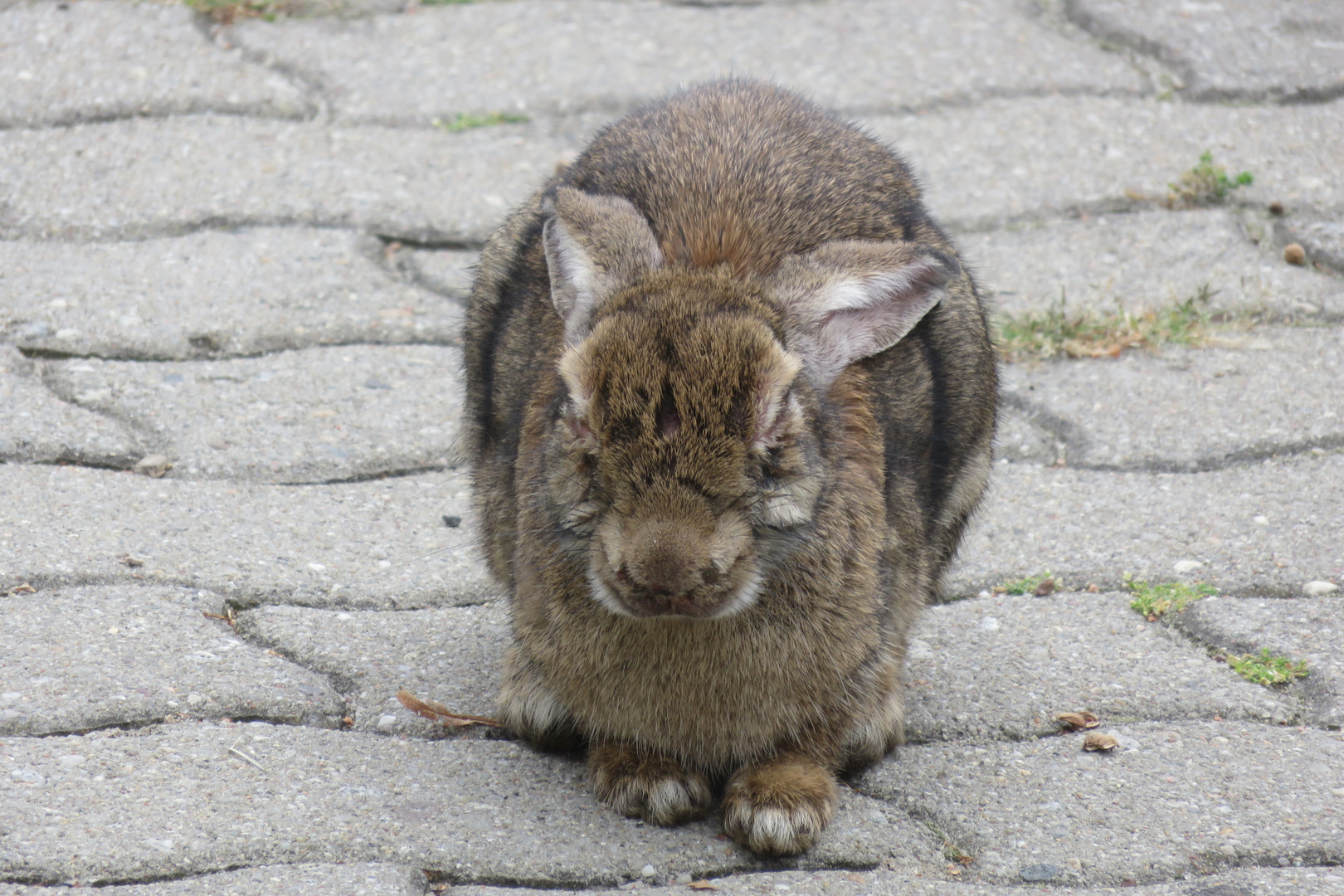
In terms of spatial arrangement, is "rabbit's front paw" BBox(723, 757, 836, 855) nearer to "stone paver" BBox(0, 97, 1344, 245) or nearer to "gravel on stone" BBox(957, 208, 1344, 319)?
"gravel on stone" BBox(957, 208, 1344, 319)

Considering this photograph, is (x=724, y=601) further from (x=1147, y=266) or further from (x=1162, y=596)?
(x=1147, y=266)

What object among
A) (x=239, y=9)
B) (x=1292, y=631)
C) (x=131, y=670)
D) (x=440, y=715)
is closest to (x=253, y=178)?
(x=239, y=9)

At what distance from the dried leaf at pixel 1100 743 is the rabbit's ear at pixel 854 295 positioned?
39.6 inches

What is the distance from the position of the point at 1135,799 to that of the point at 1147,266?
3.03m

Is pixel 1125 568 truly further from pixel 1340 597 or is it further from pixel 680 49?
pixel 680 49

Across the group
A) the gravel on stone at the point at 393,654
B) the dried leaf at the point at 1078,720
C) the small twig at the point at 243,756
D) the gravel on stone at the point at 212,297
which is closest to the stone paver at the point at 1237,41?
the gravel on stone at the point at 212,297

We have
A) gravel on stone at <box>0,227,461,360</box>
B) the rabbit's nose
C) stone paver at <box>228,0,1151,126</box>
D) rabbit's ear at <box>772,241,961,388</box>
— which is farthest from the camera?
stone paver at <box>228,0,1151,126</box>

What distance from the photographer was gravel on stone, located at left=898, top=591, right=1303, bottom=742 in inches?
133

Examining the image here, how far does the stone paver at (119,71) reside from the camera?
19.5ft

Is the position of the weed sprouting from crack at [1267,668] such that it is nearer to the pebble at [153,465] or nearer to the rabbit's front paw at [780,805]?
the rabbit's front paw at [780,805]

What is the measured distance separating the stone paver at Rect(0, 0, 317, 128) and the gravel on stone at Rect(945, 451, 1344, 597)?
3.56 m

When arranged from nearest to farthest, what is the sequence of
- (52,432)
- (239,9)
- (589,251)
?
(589,251)
(52,432)
(239,9)

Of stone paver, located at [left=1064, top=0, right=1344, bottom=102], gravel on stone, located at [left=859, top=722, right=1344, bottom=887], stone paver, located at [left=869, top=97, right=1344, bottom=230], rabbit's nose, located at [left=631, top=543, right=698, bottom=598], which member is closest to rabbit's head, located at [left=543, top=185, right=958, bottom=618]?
rabbit's nose, located at [left=631, top=543, right=698, bottom=598]

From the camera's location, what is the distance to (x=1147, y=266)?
18.3 feet
